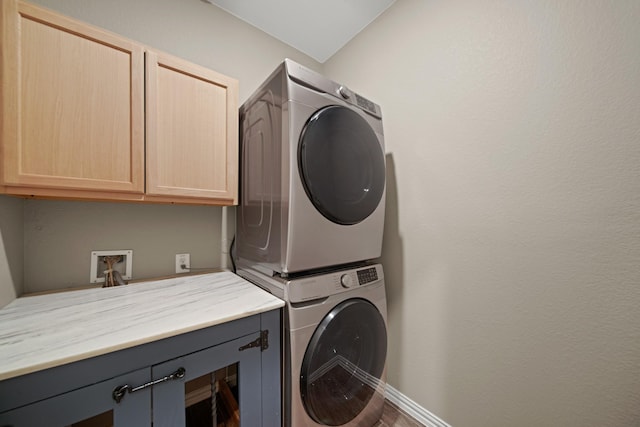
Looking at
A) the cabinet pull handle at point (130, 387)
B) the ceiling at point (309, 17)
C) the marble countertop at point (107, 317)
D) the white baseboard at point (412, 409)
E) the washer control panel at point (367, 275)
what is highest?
the ceiling at point (309, 17)

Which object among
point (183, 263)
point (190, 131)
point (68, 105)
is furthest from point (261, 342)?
point (68, 105)

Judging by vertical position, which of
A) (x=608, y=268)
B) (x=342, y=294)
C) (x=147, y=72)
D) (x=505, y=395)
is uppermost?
(x=147, y=72)

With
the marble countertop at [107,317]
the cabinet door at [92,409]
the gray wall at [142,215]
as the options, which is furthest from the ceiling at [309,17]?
the cabinet door at [92,409]

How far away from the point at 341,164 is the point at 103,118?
3.69 feet

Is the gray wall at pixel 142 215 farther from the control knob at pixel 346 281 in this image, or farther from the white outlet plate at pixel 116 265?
the control knob at pixel 346 281

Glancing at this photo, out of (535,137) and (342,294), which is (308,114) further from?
(535,137)

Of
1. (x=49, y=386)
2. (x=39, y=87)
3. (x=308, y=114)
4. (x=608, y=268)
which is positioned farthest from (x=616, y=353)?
(x=39, y=87)

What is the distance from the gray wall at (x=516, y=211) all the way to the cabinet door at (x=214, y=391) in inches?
40.3

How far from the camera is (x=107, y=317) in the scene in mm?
816

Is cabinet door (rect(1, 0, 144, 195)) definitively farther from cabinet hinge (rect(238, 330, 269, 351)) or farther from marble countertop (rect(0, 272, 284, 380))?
cabinet hinge (rect(238, 330, 269, 351))

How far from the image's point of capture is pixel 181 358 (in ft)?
2.48

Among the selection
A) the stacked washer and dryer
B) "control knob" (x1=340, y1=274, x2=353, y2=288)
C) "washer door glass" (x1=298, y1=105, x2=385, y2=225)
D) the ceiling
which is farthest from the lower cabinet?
the ceiling

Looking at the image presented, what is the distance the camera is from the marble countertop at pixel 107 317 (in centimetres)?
61

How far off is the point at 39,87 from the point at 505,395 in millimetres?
2466
